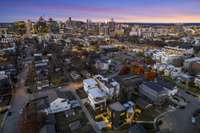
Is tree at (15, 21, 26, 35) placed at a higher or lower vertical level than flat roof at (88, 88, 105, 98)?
higher

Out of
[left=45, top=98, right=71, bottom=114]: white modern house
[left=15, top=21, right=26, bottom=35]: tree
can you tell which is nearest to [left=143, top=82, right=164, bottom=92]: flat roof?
[left=45, top=98, right=71, bottom=114]: white modern house

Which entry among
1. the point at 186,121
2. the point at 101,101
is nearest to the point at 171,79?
the point at 186,121

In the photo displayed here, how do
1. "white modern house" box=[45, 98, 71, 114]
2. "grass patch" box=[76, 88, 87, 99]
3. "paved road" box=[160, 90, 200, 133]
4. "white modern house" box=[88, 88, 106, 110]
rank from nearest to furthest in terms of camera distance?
"paved road" box=[160, 90, 200, 133] < "white modern house" box=[45, 98, 71, 114] < "white modern house" box=[88, 88, 106, 110] < "grass patch" box=[76, 88, 87, 99]

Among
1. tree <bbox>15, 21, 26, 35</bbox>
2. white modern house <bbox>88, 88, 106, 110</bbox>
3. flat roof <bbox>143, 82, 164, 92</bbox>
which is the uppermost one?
tree <bbox>15, 21, 26, 35</bbox>

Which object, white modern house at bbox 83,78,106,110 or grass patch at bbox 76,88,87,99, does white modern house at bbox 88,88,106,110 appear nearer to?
white modern house at bbox 83,78,106,110

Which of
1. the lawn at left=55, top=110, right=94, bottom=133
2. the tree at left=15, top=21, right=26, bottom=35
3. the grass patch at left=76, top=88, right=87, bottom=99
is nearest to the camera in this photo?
the lawn at left=55, top=110, right=94, bottom=133

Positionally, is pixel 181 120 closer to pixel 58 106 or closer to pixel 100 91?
pixel 100 91

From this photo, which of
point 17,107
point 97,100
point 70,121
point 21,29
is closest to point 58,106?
point 70,121
